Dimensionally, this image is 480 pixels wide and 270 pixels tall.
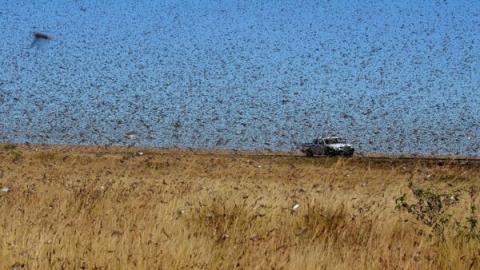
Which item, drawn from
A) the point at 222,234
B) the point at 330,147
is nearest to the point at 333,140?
the point at 330,147

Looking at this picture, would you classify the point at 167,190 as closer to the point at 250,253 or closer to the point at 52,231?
the point at 52,231

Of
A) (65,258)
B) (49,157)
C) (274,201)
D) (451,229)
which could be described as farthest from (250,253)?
(49,157)

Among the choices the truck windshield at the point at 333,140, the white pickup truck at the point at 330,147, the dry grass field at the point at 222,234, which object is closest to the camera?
the dry grass field at the point at 222,234

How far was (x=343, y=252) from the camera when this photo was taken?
6785 mm

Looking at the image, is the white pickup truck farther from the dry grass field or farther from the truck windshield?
the dry grass field

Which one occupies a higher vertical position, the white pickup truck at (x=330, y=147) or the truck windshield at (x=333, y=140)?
the truck windshield at (x=333, y=140)

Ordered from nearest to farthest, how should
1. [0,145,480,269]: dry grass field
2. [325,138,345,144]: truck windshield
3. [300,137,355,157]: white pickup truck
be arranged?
[0,145,480,269]: dry grass field, [300,137,355,157]: white pickup truck, [325,138,345,144]: truck windshield

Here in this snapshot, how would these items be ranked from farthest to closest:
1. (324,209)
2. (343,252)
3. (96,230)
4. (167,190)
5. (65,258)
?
(167,190)
(324,209)
(96,230)
(343,252)
(65,258)

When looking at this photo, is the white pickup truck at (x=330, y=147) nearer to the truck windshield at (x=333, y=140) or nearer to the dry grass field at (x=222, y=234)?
the truck windshield at (x=333, y=140)

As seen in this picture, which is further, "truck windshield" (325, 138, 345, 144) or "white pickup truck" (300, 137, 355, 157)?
"truck windshield" (325, 138, 345, 144)

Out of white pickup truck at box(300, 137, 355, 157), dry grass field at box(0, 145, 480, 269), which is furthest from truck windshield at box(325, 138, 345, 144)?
dry grass field at box(0, 145, 480, 269)

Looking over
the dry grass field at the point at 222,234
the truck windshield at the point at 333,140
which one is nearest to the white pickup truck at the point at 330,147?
the truck windshield at the point at 333,140

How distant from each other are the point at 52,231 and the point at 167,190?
5.02 m

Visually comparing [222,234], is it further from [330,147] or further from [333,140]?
[333,140]
